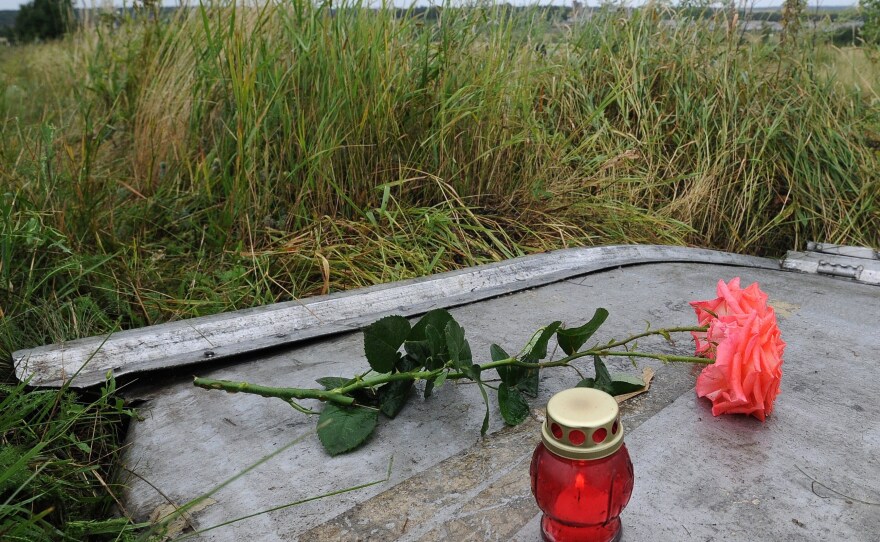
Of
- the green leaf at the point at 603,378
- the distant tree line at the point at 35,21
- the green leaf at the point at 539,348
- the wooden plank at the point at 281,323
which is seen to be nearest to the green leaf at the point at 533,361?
the green leaf at the point at 539,348

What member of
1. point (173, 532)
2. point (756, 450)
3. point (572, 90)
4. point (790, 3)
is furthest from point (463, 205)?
point (790, 3)

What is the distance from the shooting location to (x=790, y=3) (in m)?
3.83

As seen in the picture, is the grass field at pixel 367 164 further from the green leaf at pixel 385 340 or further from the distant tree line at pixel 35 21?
the distant tree line at pixel 35 21

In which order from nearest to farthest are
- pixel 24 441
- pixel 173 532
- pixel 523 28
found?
pixel 173 532, pixel 24 441, pixel 523 28

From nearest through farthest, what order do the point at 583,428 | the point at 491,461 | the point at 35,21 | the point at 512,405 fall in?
the point at 583,428, the point at 491,461, the point at 512,405, the point at 35,21

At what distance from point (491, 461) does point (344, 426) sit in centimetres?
27

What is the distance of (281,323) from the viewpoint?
1759mm

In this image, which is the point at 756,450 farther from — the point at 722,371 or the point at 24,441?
the point at 24,441

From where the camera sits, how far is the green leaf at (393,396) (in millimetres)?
1355

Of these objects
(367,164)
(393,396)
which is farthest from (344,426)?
(367,164)

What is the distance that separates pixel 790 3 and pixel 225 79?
120 inches

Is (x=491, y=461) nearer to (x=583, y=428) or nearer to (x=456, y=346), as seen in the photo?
(x=456, y=346)

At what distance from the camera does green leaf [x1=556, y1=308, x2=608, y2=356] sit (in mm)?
1290

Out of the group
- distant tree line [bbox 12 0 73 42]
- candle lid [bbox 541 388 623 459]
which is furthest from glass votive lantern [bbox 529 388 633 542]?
distant tree line [bbox 12 0 73 42]
